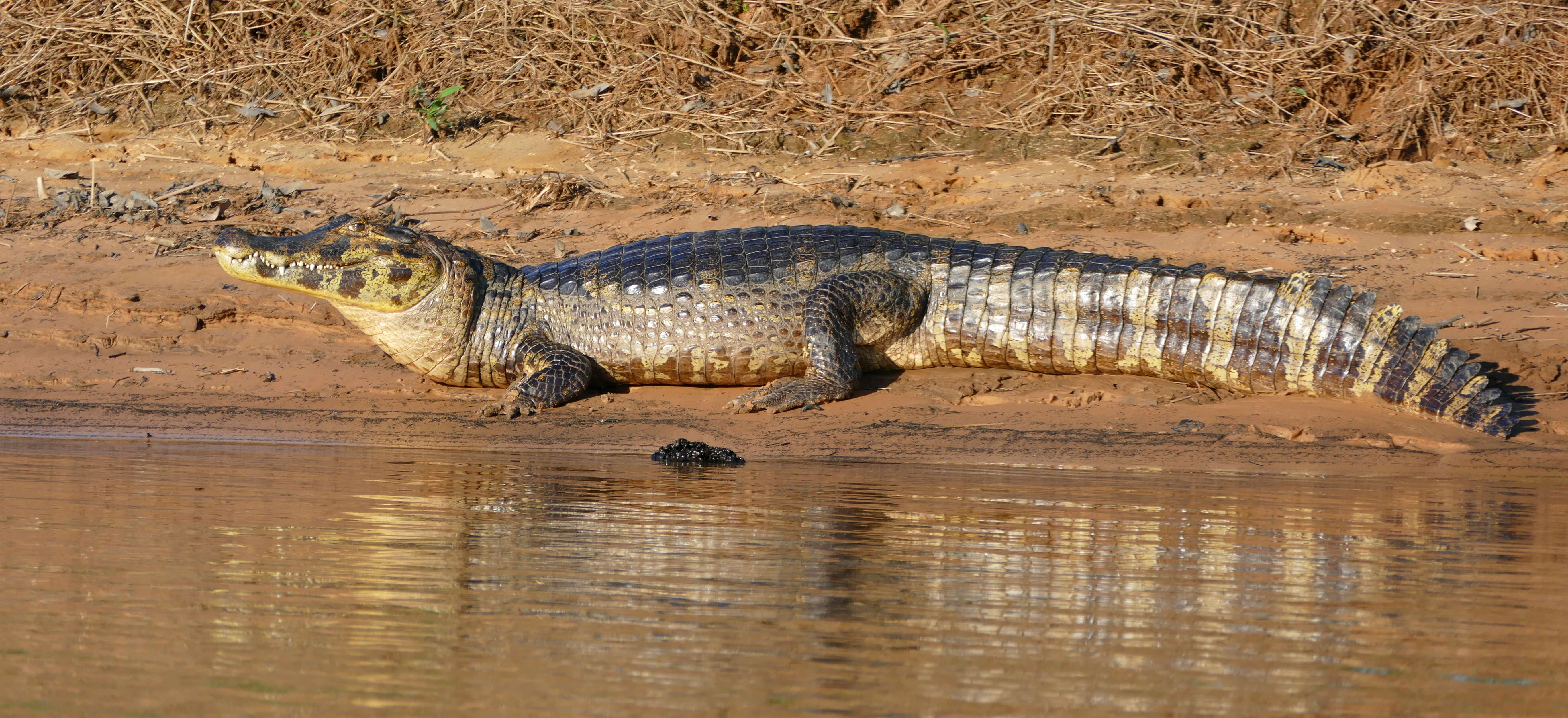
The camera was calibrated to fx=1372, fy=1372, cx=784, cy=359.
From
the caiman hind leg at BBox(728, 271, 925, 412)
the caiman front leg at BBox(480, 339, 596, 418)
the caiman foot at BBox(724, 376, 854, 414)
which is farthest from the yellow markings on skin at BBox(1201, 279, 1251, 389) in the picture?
the caiman front leg at BBox(480, 339, 596, 418)

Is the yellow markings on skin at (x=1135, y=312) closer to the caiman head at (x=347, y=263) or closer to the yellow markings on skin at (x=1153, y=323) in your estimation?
the yellow markings on skin at (x=1153, y=323)

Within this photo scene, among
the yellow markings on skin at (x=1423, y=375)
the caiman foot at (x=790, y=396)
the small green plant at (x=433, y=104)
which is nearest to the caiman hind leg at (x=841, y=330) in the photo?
the caiman foot at (x=790, y=396)

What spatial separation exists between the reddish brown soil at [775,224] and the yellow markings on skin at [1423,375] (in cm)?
8

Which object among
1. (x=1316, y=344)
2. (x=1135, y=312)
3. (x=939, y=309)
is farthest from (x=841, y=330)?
(x=1316, y=344)

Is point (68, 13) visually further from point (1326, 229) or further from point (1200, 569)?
point (1200, 569)

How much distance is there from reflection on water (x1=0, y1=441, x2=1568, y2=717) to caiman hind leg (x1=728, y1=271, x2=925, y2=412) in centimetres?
171

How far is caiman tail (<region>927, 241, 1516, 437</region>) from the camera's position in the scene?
19.7 feet

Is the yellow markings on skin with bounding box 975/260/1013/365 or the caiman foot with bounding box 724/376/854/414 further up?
the yellow markings on skin with bounding box 975/260/1013/365

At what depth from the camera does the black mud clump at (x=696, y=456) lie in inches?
213

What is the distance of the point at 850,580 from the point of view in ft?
10.0

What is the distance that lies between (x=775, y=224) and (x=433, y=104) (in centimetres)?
330

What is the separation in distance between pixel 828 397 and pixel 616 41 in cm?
508

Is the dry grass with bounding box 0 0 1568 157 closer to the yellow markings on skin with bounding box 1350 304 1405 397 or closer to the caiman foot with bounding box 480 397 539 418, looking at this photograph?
the yellow markings on skin with bounding box 1350 304 1405 397

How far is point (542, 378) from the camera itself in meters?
6.68
